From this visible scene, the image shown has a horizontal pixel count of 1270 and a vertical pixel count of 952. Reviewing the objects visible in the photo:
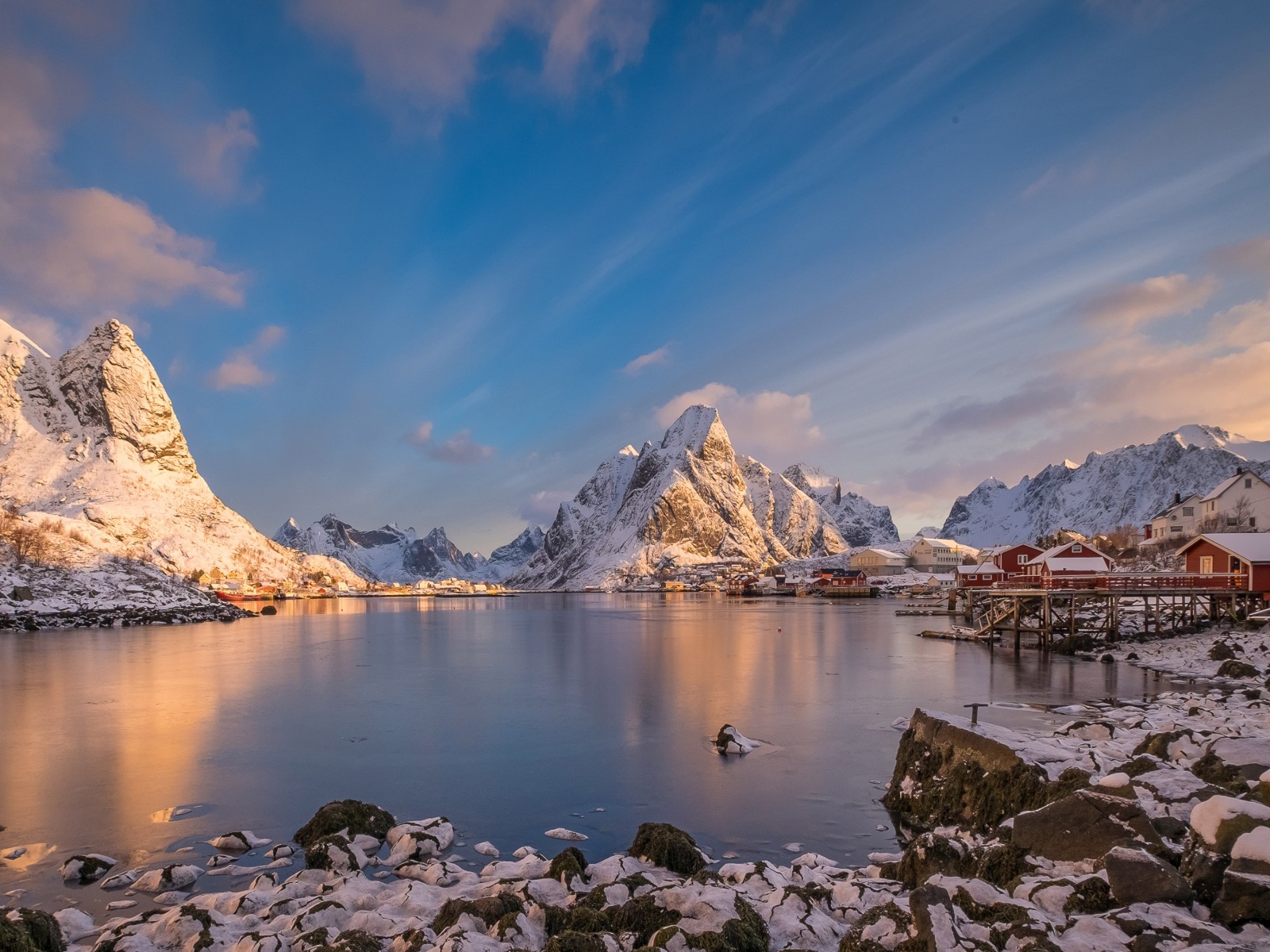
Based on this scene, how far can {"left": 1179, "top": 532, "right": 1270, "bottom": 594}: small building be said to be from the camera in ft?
137

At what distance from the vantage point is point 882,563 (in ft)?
630

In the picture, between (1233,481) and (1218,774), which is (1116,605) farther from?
(1233,481)

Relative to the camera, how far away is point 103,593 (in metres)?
84.0

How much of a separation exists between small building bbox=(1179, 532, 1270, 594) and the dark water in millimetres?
14663

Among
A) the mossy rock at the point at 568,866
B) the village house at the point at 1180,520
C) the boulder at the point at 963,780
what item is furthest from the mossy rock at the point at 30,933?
the village house at the point at 1180,520

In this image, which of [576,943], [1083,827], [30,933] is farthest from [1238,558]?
[30,933]

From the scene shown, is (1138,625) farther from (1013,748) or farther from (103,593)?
(103,593)

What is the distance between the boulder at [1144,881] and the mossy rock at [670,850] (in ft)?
18.0

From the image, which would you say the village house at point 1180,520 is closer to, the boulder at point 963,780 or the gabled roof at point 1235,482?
the gabled roof at point 1235,482

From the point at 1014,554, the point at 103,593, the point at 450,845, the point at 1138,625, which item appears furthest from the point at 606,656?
the point at 103,593

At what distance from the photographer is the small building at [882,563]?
627 ft

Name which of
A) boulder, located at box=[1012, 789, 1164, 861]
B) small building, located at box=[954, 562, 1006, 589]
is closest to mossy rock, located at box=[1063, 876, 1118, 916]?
boulder, located at box=[1012, 789, 1164, 861]

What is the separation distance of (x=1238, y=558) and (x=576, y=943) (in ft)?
167

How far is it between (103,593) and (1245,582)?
10856 centimetres
